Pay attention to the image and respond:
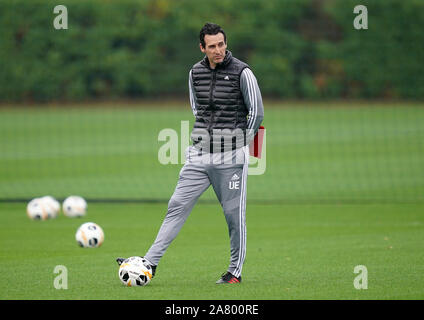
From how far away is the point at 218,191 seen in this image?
29.1 ft

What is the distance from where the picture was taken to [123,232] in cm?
1284

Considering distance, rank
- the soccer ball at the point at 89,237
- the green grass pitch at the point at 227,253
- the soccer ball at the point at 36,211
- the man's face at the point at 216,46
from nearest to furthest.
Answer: the green grass pitch at the point at 227,253 < the man's face at the point at 216,46 < the soccer ball at the point at 89,237 < the soccer ball at the point at 36,211

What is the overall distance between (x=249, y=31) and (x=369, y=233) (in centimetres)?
1723

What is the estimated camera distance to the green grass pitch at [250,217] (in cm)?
877

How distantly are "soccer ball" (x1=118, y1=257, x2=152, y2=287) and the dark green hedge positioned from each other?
14.7 meters

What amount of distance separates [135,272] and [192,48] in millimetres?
20322
